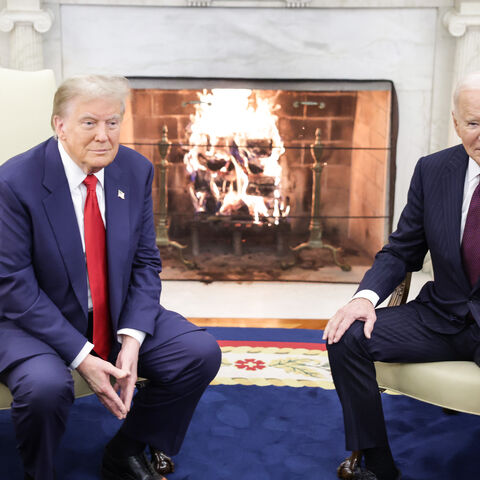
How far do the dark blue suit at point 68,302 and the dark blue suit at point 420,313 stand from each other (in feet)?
1.25

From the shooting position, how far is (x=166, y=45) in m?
3.77

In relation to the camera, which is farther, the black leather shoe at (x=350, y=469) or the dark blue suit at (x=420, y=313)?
the black leather shoe at (x=350, y=469)

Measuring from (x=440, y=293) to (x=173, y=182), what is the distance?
2179mm

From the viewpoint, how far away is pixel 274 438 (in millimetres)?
2295

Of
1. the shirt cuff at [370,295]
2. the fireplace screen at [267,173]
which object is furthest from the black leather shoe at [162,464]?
the fireplace screen at [267,173]

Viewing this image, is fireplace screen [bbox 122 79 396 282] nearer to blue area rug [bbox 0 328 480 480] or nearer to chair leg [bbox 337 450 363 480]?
blue area rug [bbox 0 328 480 480]

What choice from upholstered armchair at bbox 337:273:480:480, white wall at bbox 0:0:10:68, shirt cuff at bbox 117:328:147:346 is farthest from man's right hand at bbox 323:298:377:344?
white wall at bbox 0:0:10:68

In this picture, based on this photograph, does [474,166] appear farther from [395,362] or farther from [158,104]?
[158,104]

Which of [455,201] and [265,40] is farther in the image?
[265,40]

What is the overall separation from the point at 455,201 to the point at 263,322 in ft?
4.95

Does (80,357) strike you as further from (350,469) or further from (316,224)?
(316,224)

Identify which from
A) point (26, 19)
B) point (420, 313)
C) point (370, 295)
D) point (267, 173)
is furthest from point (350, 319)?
point (26, 19)

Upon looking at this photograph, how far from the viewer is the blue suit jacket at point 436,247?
1993 mm

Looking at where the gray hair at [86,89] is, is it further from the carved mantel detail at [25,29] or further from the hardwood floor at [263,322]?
the carved mantel detail at [25,29]
